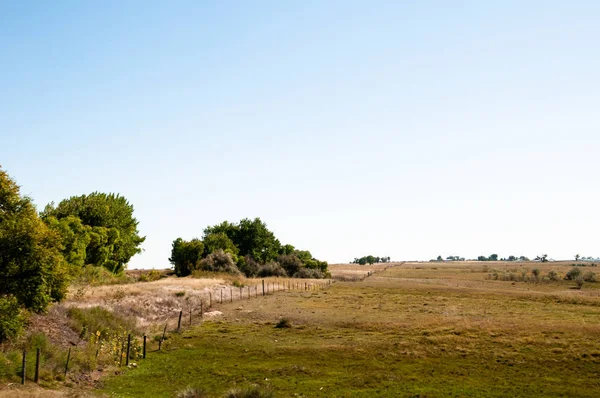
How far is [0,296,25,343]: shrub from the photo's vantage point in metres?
27.7

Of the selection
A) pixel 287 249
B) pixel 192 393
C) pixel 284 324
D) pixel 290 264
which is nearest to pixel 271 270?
pixel 290 264

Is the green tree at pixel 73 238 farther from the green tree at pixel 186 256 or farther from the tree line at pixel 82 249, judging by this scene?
the green tree at pixel 186 256

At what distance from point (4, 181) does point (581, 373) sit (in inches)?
1452

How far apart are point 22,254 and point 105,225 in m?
65.6

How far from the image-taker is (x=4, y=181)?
96.7 ft

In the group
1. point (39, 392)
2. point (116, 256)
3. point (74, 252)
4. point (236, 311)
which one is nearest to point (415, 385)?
point (39, 392)

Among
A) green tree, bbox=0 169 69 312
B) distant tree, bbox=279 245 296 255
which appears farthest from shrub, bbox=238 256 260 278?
green tree, bbox=0 169 69 312

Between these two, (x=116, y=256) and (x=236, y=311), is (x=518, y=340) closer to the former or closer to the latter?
(x=236, y=311)

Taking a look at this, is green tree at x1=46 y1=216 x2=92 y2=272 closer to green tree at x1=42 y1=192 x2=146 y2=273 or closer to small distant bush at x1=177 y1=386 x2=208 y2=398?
green tree at x1=42 y1=192 x2=146 y2=273

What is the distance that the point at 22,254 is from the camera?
96.3 feet

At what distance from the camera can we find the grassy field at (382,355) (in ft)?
91.4

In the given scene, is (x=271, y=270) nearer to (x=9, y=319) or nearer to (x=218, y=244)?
(x=218, y=244)

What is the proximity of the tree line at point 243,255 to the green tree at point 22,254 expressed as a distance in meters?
74.8

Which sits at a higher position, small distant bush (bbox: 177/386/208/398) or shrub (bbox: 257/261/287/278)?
shrub (bbox: 257/261/287/278)
